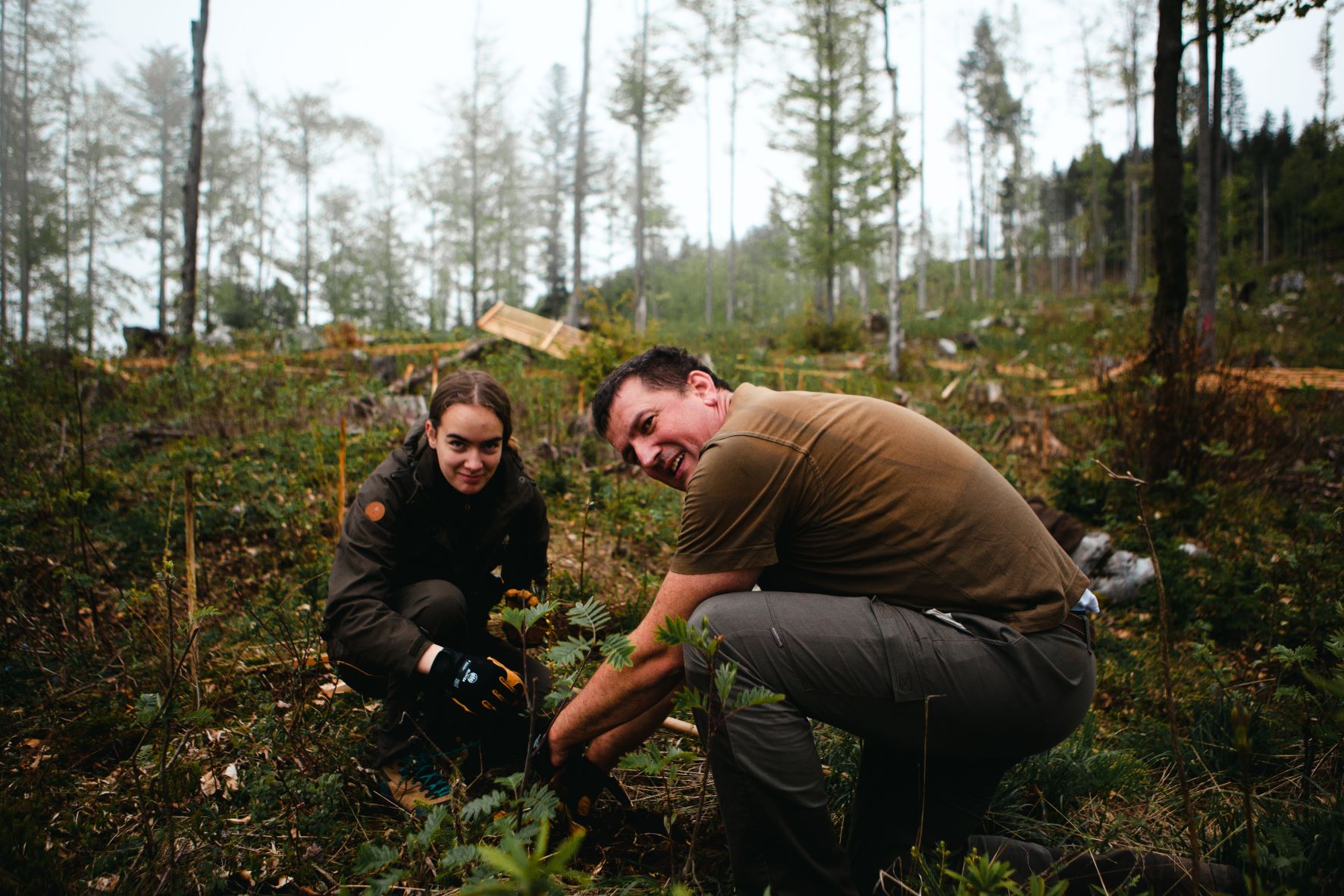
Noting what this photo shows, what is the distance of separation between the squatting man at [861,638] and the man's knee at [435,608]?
748 millimetres

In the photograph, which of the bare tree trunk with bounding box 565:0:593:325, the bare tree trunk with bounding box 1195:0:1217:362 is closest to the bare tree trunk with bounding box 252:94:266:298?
the bare tree trunk with bounding box 565:0:593:325

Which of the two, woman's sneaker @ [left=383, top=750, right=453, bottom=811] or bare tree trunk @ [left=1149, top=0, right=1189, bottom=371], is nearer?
woman's sneaker @ [left=383, top=750, right=453, bottom=811]

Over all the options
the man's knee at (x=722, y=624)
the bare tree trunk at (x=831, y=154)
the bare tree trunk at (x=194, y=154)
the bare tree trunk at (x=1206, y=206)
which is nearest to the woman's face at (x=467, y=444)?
the man's knee at (x=722, y=624)

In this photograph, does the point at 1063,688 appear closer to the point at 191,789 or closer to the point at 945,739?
the point at 945,739

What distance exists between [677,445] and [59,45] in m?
34.9

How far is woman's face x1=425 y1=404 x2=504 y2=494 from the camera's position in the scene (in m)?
2.34

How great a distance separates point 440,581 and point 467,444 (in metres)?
0.49

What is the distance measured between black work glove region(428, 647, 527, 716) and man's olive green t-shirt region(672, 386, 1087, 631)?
793 mm

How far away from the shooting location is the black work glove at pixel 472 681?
1.98m

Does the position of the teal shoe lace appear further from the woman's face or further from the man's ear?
the man's ear

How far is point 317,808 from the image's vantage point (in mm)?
1887

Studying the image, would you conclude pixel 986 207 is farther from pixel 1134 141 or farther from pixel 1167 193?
pixel 1167 193

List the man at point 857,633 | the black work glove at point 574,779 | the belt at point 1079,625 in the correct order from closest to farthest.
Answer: the man at point 857,633, the belt at point 1079,625, the black work glove at point 574,779

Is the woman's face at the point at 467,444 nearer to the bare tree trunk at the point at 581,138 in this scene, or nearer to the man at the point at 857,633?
the man at the point at 857,633
